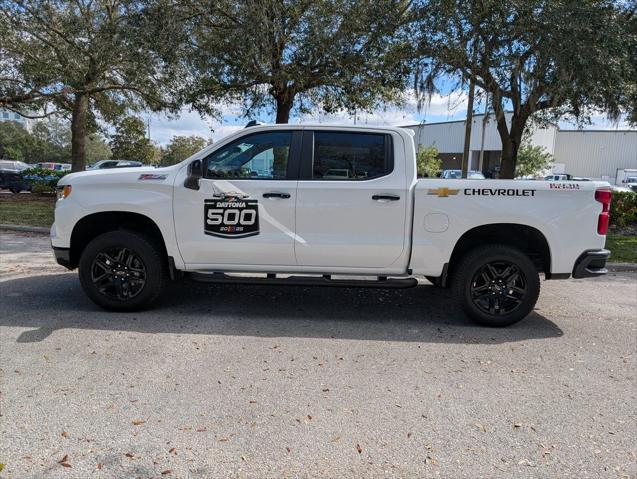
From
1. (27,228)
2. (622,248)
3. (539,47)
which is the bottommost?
(27,228)

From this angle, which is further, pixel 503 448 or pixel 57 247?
pixel 57 247

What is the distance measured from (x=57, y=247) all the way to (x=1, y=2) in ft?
39.0

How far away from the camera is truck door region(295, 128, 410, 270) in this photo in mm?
5055

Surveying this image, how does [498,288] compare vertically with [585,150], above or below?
below

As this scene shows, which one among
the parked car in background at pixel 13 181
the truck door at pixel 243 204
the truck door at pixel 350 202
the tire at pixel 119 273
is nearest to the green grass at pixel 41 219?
the parked car in background at pixel 13 181

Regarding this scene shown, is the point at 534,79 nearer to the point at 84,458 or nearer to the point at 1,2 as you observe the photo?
the point at 84,458

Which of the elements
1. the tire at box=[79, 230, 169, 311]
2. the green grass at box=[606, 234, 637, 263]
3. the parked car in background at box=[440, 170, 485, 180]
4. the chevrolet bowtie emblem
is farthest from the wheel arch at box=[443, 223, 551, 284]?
the green grass at box=[606, 234, 637, 263]

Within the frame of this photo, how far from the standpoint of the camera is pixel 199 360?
13.8 ft

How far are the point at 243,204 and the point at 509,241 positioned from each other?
2848mm

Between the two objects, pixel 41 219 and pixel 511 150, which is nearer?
pixel 41 219

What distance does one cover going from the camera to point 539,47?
31.4 ft

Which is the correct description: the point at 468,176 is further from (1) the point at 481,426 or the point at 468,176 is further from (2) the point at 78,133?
(2) the point at 78,133

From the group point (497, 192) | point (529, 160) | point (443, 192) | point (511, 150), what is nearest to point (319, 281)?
point (443, 192)

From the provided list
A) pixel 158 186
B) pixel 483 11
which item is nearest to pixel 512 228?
pixel 158 186
